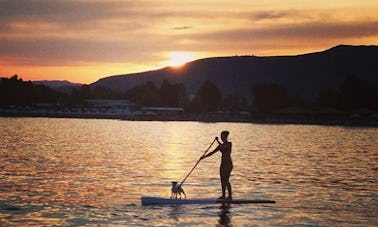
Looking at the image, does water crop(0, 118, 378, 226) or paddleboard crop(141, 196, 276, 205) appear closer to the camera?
water crop(0, 118, 378, 226)

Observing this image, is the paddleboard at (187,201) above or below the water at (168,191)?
above

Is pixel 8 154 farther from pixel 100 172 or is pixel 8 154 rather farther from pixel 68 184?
pixel 68 184

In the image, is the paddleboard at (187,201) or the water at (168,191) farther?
the paddleboard at (187,201)

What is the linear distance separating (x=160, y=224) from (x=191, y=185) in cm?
1094

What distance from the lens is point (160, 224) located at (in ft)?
68.4

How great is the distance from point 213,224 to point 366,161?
3294cm

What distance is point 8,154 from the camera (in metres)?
52.6

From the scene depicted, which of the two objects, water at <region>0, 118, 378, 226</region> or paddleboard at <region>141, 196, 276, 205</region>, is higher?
paddleboard at <region>141, 196, 276, 205</region>

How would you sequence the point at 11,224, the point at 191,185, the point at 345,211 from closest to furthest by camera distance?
the point at 11,224
the point at 345,211
the point at 191,185

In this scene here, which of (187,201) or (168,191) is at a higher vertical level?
(187,201)

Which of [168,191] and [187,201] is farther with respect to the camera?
[168,191]

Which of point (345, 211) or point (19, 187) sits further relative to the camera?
point (19, 187)

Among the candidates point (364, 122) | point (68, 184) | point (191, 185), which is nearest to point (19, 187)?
point (68, 184)

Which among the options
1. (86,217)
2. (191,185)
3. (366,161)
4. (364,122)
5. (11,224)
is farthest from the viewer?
(364,122)
